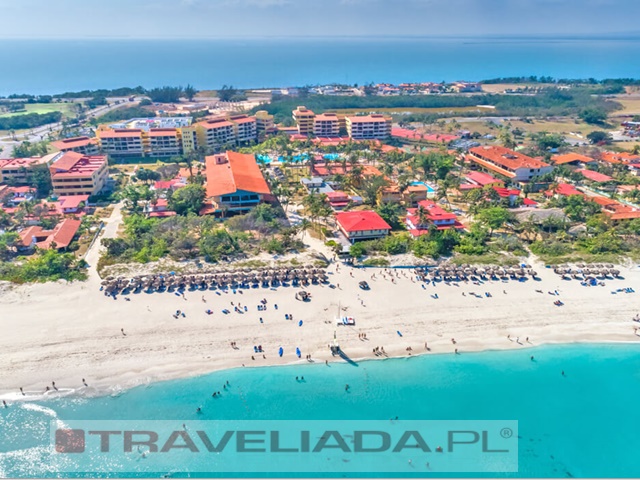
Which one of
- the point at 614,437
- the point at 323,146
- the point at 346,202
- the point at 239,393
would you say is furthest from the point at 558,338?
the point at 323,146

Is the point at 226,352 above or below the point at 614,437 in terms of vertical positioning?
above

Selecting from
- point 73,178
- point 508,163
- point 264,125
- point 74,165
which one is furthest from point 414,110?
point 73,178

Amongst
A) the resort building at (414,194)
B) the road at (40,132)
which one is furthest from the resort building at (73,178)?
the resort building at (414,194)

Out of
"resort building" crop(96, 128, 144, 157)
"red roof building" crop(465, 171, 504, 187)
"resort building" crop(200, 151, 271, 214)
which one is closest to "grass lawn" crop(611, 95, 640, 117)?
"red roof building" crop(465, 171, 504, 187)

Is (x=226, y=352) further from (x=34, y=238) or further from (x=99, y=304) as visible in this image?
(x=34, y=238)

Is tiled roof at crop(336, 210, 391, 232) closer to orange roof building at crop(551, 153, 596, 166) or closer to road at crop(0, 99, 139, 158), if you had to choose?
orange roof building at crop(551, 153, 596, 166)

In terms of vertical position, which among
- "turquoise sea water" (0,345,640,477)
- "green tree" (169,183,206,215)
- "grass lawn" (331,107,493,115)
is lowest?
"turquoise sea water" (0,345,640,477)

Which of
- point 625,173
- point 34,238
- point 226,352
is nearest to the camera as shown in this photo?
point 226,352
